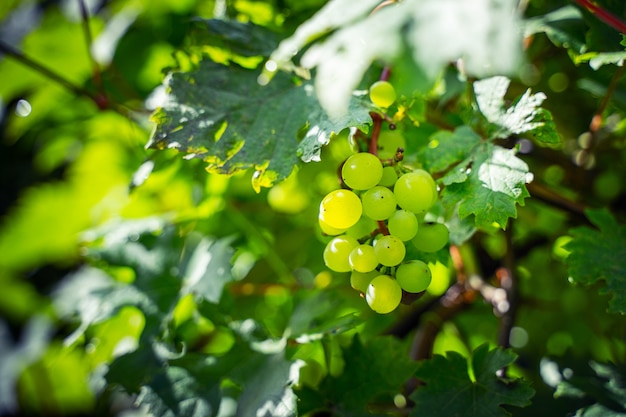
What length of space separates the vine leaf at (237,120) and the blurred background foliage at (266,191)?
122 mm

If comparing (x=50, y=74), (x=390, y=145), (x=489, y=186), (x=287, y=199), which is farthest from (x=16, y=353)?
(x=489, y=186)

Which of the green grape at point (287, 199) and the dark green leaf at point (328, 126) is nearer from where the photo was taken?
the dark green leaf at point (328, 126)

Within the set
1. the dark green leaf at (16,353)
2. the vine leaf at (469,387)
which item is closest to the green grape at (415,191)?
the vine leaf at (469,387)

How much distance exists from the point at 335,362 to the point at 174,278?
0.96 feet

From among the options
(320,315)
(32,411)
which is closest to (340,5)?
(320,315)

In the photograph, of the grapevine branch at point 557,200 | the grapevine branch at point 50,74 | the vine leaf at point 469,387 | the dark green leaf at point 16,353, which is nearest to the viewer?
the vine leaf at point 469,387

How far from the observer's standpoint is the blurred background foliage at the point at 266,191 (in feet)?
2.86

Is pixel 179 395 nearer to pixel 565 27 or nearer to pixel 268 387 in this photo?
pixel 268 387

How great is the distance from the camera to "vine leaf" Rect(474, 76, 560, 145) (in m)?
0.62

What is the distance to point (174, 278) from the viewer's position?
3.12 feet

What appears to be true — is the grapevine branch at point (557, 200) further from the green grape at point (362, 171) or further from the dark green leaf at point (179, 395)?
the dark green leaf at point (179, 395)

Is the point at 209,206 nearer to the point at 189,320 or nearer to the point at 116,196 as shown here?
the point at 189,320

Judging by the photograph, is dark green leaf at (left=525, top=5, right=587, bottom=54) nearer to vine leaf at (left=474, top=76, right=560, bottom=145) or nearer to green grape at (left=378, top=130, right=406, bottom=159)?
vine leaf at (left=474, top=76, right=560, bottom=145)

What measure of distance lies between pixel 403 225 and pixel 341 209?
66 millimetres
